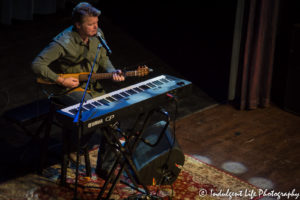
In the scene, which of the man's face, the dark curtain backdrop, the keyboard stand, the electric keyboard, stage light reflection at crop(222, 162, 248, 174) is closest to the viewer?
→ the electric keyboard

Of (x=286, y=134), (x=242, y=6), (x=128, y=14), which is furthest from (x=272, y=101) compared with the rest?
(x=128, y=14)

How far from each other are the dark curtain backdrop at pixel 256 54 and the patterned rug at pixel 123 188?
160 cm

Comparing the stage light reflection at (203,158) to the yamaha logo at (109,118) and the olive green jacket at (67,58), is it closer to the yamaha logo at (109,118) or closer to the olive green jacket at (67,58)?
the olive green jacket at (67,58)

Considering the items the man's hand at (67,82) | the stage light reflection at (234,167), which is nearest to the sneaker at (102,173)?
the man's hand at (67,82)

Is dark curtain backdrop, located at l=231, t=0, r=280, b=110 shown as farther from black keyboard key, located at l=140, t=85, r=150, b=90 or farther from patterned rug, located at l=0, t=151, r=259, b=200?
black keyboard key, located at l=140, t=85, r=150, b=90

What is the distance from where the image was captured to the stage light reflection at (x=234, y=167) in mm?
4384

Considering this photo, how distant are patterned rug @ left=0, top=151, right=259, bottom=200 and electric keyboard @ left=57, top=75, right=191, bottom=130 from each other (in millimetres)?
819

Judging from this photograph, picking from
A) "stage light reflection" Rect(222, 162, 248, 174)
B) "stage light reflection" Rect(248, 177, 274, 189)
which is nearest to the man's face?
"stage light reflection" Rect(222, 162, 248, 174)

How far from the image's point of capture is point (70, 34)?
398 centimetres

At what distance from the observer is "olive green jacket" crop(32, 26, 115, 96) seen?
385cm

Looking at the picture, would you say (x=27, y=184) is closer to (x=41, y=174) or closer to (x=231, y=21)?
(x=41, y=174)

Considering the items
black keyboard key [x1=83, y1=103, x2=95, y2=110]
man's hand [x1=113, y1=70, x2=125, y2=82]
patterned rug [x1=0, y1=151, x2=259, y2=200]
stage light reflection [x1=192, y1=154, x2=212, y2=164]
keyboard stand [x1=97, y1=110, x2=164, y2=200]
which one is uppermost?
man's hand [x1=113, y1=70, x2=125, y2=82]

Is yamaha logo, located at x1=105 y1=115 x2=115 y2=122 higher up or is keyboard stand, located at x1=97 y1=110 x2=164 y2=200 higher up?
yamaha logo, located at x1=105 y1=115 x2=115 y2=122

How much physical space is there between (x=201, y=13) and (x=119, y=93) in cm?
509
